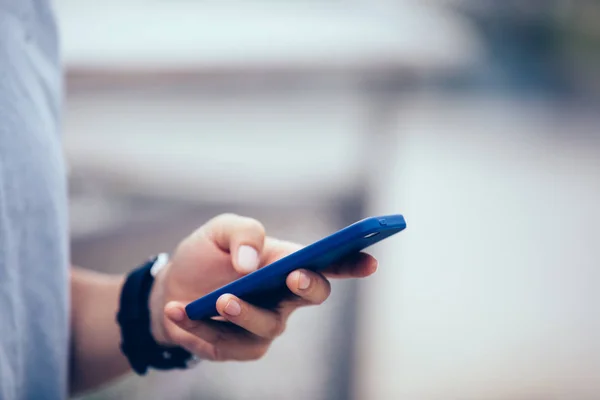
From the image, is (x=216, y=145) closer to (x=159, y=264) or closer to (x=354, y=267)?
(x=159, y=264)

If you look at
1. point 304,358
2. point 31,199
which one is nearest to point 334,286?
point 304,358

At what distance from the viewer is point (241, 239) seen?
0.60 metres

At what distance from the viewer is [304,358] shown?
5.74ft

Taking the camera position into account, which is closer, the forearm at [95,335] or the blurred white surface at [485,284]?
the forearm at [95,335]

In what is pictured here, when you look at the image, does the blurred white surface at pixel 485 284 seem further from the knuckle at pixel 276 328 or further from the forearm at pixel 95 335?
the knuckle at pixel 276 328

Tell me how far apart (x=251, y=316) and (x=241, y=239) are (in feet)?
0.25

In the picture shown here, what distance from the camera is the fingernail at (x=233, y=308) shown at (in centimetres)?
54

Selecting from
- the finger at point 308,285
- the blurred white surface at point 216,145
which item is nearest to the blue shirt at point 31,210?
the finger at point 308,285

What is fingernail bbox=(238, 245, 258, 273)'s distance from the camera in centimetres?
59

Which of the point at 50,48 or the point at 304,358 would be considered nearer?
the point at 50,48

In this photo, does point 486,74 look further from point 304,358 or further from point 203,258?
point 203,258

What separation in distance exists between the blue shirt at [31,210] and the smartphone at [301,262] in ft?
0.58

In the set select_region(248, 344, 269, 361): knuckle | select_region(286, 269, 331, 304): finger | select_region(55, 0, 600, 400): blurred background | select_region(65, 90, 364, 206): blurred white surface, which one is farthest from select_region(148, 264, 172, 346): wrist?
select_region(65, 90, 364, 206): blurred white surface

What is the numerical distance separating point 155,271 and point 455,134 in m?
6.61
